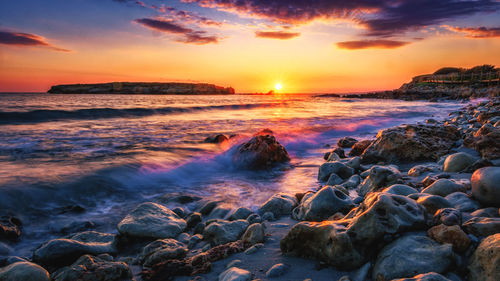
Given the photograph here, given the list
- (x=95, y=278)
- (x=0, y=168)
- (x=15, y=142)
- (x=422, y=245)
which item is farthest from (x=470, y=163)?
(x=15, y=142)

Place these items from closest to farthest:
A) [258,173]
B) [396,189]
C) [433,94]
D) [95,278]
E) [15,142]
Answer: [95,278]
[396,189]
[258,173]
[15,142]
[433,94]

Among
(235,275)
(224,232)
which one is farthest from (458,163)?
(235,275)

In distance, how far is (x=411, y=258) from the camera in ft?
5.27

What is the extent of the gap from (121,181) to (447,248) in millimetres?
5660

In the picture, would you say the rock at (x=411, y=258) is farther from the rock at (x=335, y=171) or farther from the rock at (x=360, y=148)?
the rock at (x=360, y=148)

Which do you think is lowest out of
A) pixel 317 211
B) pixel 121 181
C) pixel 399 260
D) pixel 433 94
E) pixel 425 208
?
pixel 121 181

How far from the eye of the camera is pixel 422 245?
1.68 metres

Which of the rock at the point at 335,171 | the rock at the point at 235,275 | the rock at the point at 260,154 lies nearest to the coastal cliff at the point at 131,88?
the rock at the point at 260,154

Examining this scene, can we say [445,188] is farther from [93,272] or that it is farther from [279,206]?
[93,272]

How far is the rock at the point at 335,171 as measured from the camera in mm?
4883

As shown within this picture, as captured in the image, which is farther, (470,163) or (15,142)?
(15,142)

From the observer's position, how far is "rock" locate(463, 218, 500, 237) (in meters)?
1.63

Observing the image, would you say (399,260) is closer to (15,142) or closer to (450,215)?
(450,215)

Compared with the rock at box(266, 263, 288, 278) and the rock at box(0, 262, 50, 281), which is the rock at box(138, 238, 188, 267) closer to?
the rock at box(0, 262, 50, 281)
